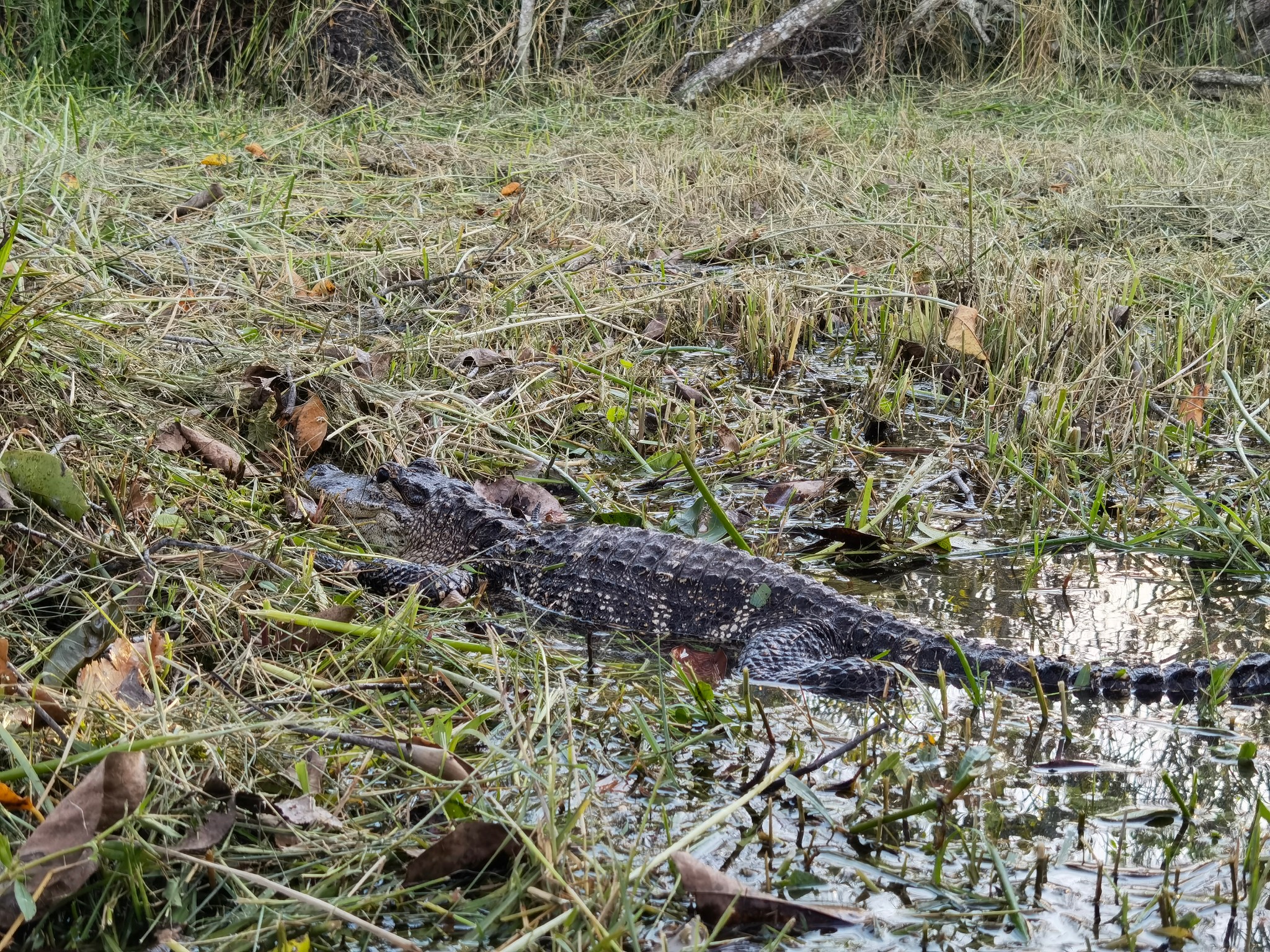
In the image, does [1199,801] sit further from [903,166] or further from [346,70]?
[346,70]

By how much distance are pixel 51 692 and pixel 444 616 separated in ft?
3.69

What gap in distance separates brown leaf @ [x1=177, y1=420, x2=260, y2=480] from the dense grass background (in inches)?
217

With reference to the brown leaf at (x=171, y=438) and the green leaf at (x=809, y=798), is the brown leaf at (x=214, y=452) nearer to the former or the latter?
the brown leaf at (x=171, y=438)

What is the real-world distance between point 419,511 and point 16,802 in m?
2.00

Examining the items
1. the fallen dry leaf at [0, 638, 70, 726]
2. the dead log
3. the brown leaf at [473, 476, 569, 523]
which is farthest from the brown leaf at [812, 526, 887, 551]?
the dead log

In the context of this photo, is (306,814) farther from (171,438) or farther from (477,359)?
(477,359)

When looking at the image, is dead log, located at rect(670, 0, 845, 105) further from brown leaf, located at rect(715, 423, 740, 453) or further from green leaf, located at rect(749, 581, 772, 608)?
green leaf, located at rect(749, 581, 772, 608)

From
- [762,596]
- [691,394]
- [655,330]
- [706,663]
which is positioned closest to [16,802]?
[706,663]

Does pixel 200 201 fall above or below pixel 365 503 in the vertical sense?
above

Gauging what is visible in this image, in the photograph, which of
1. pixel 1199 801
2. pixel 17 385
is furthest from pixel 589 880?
pixel 17 385

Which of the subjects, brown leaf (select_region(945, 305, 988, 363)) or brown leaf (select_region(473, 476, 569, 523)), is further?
brown leaf (select_region(945, 305, 988, 363))

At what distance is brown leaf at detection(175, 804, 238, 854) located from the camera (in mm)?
1730

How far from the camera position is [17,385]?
2.95 metres

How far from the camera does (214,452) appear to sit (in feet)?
11.0
